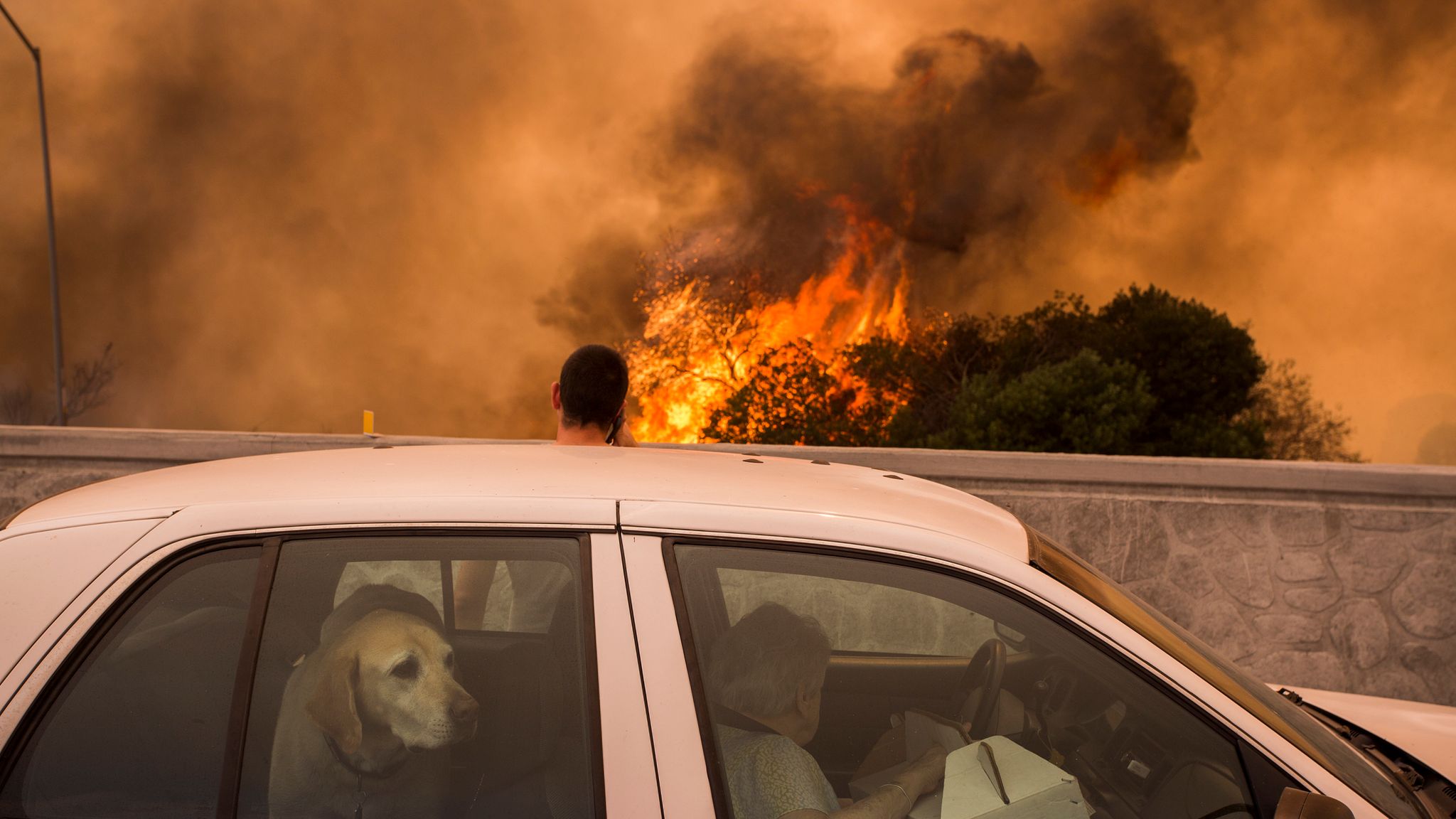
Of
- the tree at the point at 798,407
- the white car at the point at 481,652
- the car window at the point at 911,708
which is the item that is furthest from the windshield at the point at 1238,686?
the tree at the point at 798,407

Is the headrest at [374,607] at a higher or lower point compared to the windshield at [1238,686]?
higher

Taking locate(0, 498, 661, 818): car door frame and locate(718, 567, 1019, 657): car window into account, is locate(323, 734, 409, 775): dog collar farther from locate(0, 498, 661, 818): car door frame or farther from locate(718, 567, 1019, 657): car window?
locate(718, 567, 1019, 657): car window

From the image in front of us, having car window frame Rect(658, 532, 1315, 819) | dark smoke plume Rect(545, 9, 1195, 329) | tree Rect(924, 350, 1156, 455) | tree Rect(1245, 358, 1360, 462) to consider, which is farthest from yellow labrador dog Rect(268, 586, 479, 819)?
tree Rect(1245, 358, 1360, 462)

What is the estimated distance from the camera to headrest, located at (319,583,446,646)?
5.54ft

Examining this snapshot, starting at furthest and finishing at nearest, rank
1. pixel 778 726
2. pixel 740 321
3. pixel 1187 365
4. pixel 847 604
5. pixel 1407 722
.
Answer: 1. pixel 1187 365
2. pixel 740 321
3. pixel 1407 722
4. pixel 847 604
5. pixel 778 726

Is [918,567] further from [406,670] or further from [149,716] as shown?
[149,716]

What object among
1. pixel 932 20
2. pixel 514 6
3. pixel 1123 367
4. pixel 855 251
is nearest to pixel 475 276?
pixel 514 6

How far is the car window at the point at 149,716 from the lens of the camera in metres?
1.59

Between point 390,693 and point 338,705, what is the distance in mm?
82

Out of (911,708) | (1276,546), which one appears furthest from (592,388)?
(1276,546)

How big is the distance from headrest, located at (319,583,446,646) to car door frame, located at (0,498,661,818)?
0.37 ft

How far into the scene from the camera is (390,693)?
1.65 m

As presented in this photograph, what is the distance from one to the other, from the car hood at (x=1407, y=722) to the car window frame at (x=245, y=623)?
1.71 m

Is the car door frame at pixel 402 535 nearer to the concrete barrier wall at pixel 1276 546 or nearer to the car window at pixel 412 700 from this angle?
the car window at pixel 412 700
